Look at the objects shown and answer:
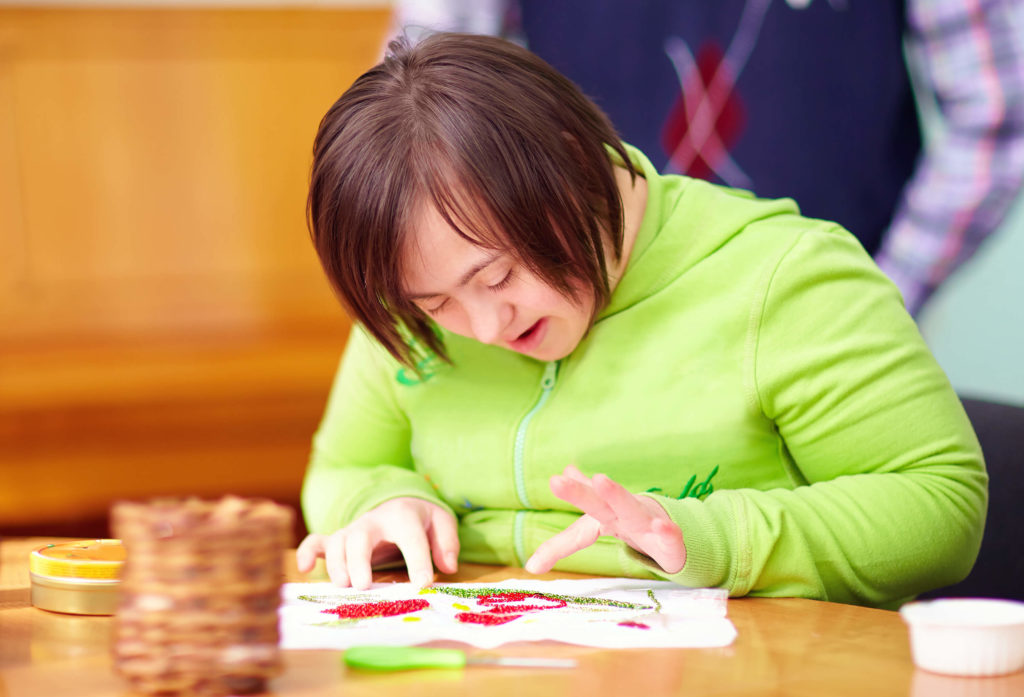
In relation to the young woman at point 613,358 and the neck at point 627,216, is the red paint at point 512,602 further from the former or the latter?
the neck at point 627,216

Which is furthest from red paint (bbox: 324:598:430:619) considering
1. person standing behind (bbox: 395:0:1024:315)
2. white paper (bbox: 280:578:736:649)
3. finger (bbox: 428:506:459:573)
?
person standing behind (bbox: 395:0:1024:315)

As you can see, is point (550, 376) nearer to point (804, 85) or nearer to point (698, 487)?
point (698, 487)

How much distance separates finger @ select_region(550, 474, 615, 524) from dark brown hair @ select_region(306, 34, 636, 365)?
0.22 m

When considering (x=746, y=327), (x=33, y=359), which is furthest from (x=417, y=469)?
(x=33, y=359)

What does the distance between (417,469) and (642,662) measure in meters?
0.49

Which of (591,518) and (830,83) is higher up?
(830,83)

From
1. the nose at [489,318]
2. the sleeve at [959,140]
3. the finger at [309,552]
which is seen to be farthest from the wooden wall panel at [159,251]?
the nose at [489,318]

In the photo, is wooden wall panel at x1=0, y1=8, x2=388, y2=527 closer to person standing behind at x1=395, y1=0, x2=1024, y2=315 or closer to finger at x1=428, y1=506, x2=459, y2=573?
person standing behind at x1=395, y1=0, x2=1024, y2=315

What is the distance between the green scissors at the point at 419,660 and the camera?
62 centimetres

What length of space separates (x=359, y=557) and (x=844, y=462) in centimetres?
37

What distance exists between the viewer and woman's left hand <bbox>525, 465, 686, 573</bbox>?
2.32ft

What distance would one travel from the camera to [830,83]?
1496 millimetres

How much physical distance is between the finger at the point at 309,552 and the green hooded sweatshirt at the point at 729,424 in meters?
0.06

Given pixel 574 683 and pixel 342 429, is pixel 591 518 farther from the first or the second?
pixel 342 429
